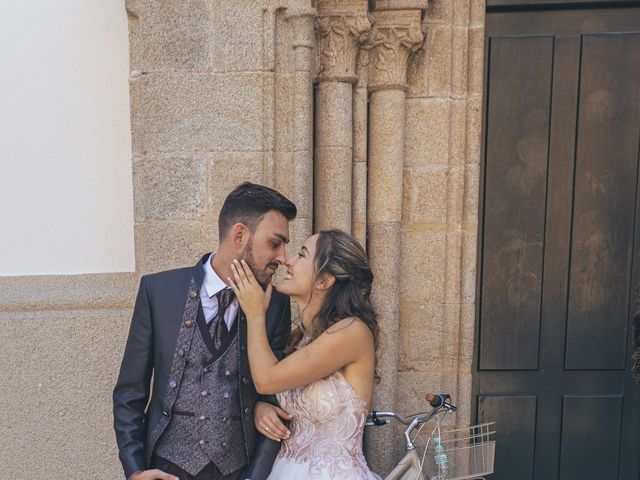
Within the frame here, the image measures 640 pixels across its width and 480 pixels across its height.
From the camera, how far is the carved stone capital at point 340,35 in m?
3.07

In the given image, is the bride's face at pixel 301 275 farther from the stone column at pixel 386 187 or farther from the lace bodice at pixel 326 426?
the stone column at pixel 386 187

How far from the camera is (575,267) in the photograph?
135 inches

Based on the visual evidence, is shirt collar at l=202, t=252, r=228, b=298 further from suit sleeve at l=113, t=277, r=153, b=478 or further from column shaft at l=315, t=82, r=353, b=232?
column shaft at l=315, t=82, r=353, b=232

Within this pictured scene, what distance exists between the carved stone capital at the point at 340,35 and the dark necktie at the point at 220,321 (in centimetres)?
159

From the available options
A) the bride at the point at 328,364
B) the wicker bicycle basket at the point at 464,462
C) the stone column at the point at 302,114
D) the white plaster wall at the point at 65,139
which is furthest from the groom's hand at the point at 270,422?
the white plaster wall at the point at 65,139

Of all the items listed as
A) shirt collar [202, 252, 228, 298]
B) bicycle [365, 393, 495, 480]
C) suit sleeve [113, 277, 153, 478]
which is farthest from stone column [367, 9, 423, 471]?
suit sleeve [113, 277, 153, 478]

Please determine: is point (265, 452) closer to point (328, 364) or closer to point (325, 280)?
point (328, 364)

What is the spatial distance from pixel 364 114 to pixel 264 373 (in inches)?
70.8

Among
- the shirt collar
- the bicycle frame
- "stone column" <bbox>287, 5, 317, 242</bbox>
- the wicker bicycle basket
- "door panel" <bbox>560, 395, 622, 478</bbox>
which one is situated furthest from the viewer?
"door panel" <bbox>560, 395, 622, 478</bbox>

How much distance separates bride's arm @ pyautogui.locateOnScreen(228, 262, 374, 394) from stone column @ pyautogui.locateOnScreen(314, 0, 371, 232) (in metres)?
1.19

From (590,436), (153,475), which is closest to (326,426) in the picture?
(153,475)

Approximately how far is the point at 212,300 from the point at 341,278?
1.57 feet

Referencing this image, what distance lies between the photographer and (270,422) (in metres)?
2.04

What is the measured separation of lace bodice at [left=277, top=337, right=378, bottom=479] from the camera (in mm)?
2100
